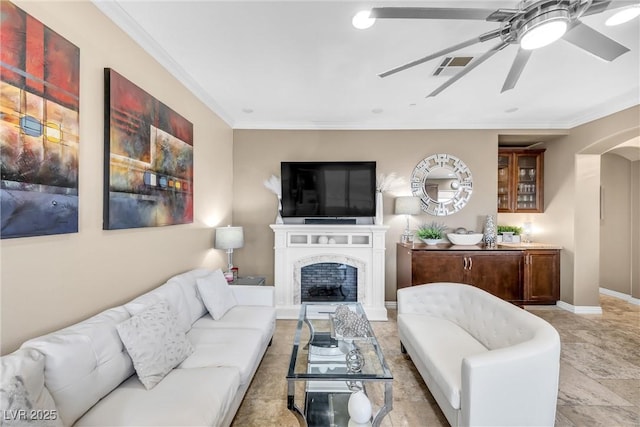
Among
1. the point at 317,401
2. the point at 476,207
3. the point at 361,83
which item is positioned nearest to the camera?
the point at 317,401

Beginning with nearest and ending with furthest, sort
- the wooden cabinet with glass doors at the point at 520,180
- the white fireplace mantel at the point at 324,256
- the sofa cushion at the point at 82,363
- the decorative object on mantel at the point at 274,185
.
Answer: the sofa cushion at the point at 82,363
the white fireplace mantel at the point at 324,256
the decorative object on mantel at the point at 274,185
the wooden cabinet with glass doors at the point at 520,180

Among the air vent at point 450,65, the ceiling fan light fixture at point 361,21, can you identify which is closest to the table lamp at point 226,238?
the ceiling fan light fixture at point 361,21

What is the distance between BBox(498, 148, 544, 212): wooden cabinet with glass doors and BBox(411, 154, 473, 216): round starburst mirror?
804 millimetres

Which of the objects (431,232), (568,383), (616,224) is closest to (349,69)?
(431,232)

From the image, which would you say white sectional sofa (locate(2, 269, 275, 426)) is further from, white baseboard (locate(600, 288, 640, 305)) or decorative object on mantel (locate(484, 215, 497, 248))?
white baseboard (locate(600, 288, 640, 305))

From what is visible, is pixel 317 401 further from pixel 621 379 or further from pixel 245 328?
pixel 621 379

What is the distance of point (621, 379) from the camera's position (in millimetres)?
2527

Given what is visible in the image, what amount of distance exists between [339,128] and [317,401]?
3671 mm

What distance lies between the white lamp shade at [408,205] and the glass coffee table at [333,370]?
206 cm

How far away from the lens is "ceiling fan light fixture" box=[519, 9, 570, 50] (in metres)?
1.45

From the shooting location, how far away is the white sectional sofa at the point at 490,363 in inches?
61.6

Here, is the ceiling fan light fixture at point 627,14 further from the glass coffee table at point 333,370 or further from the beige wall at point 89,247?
the beige wall at point 89,247

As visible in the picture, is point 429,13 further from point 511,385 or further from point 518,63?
point 511,385

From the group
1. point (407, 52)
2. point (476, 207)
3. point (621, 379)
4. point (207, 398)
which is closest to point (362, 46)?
point (407, 52)
